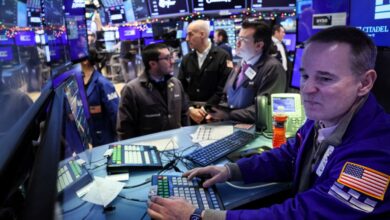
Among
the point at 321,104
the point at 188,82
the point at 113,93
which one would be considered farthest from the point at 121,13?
the point at 321,104

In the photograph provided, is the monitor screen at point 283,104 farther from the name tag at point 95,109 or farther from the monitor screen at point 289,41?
the monitor screen at point 289,41

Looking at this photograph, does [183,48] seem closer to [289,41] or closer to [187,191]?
[289,41]

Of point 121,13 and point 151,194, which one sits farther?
point 121,13

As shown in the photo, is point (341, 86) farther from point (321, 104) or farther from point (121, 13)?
point (121, 13)

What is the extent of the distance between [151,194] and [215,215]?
0.31 m

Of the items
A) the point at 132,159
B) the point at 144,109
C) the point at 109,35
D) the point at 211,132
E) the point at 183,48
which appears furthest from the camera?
the point at 109,35

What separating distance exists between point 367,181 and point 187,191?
28.6 inches

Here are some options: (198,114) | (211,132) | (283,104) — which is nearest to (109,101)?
(198,114)

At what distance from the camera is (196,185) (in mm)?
1513

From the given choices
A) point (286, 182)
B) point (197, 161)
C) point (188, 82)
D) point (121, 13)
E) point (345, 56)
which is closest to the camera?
point (345, 56)

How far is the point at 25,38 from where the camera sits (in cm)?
142

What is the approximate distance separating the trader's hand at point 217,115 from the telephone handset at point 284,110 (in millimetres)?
467

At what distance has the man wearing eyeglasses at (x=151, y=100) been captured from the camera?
9.08 feet

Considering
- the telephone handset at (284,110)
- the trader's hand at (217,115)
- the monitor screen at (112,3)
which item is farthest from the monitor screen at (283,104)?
the monitor screen at (112,3)
